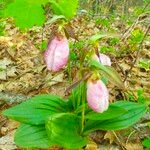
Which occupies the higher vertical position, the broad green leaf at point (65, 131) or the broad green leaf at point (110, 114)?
the broad green leaf at point (110, 114)

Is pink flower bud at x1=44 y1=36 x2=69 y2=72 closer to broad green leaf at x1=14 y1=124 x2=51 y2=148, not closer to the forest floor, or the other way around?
the forest floor

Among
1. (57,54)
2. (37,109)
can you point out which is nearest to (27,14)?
(57,54)

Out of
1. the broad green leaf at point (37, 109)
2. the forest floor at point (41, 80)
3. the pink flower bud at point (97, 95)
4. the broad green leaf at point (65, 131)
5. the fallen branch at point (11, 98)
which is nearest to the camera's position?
the pink flower bud at point (97, 95)

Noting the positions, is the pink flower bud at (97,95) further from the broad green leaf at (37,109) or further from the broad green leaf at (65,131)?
the broad green leaf at (37,109)

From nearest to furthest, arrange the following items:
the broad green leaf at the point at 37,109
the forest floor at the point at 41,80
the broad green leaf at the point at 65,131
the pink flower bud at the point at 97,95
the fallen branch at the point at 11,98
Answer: the pink flower bud at the point at 97,95 → the broad green leaf at the point at 65,131 → the broad green leaf at the point at 37,109 → the forest floor at the point at 41,80 → the fallen branch at the point at 11,98

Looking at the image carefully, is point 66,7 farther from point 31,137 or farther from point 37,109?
point 31,137

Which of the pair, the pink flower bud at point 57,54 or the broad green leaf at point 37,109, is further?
the broad green leaf at point 37,109

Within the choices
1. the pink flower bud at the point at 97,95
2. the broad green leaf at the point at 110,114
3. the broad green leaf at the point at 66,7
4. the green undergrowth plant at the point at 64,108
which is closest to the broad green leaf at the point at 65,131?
the green undergrowth plant at the point at 64,108

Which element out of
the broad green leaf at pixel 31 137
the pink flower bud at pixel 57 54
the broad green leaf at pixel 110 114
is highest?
the pink flower bud at pixel 57 54
